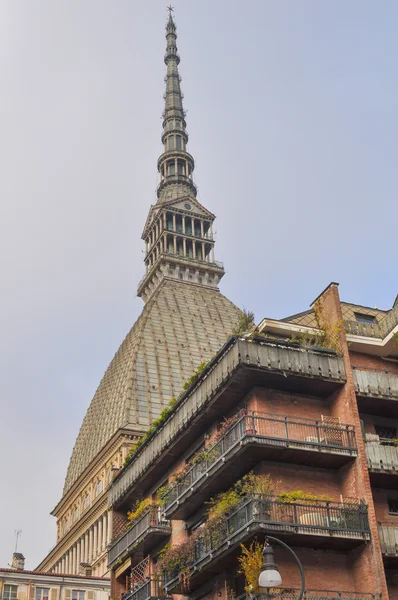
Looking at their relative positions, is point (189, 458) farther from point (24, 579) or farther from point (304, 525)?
point (24, 579)

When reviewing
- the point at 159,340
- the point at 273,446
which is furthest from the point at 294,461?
the point at 159,340

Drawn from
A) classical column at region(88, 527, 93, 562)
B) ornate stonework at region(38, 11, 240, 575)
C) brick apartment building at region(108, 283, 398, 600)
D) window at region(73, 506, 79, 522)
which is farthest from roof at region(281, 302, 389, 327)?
window at region(73, 506, 79, 522)

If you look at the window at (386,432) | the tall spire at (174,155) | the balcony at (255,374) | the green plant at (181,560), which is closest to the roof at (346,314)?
the balcony at (255,374)

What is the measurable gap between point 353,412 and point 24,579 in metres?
31.3

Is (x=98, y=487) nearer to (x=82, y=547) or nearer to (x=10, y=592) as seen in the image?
(x=82, y=547)

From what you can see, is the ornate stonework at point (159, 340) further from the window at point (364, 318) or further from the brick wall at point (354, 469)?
the brick wall at point (354, 469)

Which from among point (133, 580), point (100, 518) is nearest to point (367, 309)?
point (133, 580)

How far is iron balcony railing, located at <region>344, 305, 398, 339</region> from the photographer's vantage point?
40875 mm

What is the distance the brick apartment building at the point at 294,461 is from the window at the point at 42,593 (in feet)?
58.0

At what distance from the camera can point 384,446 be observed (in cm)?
3778

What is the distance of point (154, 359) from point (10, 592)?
7424 centimetres

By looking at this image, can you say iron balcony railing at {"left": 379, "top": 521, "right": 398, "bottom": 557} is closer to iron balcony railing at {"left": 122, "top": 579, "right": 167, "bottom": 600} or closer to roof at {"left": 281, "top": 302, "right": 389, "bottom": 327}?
roof at {"left": 281, "top": 302, "right": 389, "bottom": 327}

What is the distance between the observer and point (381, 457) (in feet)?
122

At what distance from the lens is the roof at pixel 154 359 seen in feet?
395
